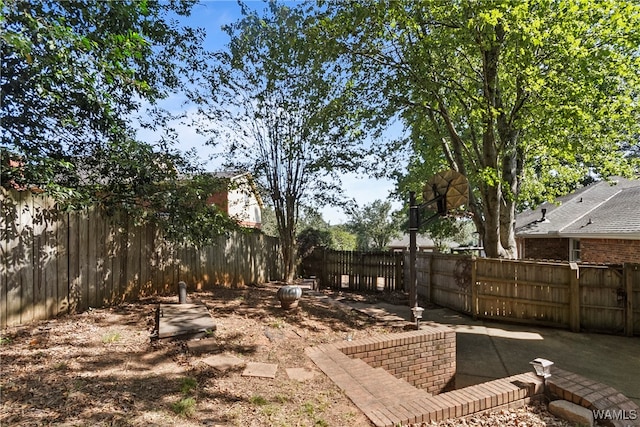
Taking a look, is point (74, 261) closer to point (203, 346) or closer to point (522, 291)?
point (203, 346)

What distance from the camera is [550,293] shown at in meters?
7.00

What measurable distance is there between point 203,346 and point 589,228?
1318cm

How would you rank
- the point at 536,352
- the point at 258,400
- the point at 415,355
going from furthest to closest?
1. the point at 536,352
2. the point at 415,355
3. the point at 258,400

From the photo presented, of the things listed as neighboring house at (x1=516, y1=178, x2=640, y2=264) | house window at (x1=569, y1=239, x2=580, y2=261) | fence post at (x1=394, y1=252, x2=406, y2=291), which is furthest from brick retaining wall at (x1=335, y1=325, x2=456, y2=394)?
house window at (x1=569, y1=239, x2=580, y2=261)

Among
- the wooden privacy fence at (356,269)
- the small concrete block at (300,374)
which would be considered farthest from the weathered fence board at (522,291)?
the small concrete block at (300,374)

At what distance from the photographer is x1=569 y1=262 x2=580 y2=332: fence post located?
22.0 feet

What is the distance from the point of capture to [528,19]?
20.2 ft

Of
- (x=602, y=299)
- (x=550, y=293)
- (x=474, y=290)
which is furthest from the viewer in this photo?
(x=474, y=290)

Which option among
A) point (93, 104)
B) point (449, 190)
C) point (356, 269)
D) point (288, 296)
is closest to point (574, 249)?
point (356, 269)

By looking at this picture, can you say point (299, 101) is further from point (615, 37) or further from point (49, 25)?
point (615, 37)

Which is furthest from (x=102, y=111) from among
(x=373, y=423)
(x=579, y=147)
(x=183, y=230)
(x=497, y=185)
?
(x=579, y=147)

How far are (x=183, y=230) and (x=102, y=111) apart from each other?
2.02 m
